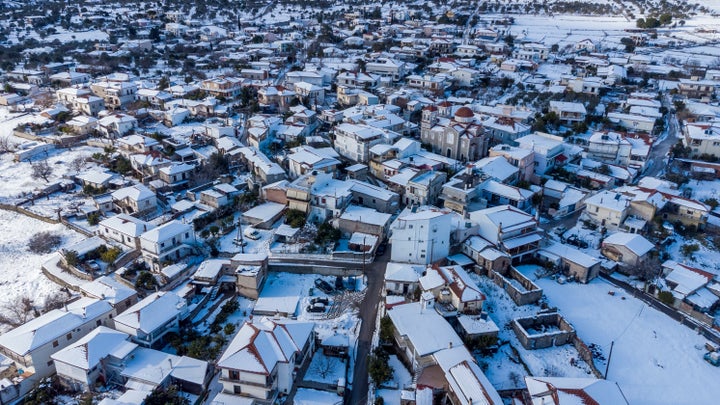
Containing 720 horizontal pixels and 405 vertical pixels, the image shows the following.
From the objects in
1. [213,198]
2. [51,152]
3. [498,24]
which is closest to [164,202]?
[213,198]

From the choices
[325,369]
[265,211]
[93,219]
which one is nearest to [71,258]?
[93,219]

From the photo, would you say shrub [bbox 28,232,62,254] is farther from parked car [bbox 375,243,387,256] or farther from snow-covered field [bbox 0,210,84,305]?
parked car [bbox 375,243,387,256]

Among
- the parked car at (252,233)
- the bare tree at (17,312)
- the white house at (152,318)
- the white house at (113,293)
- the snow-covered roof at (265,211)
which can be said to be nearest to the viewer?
the white house at (152,318)

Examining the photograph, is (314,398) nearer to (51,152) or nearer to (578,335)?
(578,335)

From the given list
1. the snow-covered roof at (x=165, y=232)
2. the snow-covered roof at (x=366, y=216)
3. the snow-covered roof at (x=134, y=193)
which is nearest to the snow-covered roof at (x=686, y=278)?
the snow-covered roof at (x=366, y=216)

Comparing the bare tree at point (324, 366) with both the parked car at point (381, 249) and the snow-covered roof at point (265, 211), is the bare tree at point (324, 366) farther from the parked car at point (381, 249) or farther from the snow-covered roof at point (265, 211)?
the snow-covered roof at point (265, 211)

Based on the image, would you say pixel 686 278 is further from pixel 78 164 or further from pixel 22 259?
pixel 78 164

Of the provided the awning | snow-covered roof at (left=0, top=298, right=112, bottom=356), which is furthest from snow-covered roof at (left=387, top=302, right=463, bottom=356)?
snow-covered roof at (left=0, top=298, right=112, bottom=356)
